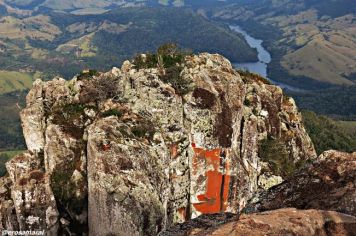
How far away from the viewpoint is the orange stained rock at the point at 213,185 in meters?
53.8

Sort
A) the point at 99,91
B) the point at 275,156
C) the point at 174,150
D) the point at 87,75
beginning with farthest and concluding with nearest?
the point at 87,75 < the point at 275,156 < the point at 99,91 < the point at 174,150

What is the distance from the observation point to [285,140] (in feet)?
226

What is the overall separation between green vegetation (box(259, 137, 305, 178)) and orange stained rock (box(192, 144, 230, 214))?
10.8 metres

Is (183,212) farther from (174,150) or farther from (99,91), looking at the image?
(99,91)

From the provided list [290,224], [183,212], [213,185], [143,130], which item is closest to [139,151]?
[143,130]

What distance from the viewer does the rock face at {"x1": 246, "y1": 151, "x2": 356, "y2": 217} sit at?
2455 cm

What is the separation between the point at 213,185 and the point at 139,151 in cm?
1283

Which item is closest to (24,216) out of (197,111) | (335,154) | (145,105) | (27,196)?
(27,196)

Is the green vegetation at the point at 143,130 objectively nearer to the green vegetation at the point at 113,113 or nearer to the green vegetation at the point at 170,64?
the green vegetation at the point at 113,113

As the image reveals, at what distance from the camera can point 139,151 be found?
46.5 meters

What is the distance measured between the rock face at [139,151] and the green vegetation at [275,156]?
47 centimetres

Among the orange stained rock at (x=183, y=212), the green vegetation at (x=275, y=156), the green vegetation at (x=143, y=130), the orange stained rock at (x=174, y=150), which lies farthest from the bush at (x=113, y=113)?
the green vegetation at (x=275, y=156)

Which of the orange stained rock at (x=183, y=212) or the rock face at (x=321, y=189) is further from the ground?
the rock face at (x=321, y=189)

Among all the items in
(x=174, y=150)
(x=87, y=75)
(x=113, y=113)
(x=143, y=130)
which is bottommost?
(x=174, y=150)
